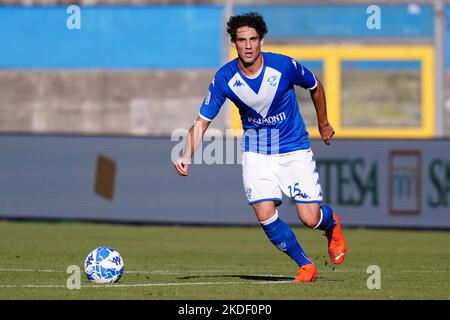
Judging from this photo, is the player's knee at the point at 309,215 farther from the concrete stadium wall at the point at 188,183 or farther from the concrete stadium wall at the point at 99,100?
the concrete stadium wall at the point at 99,100

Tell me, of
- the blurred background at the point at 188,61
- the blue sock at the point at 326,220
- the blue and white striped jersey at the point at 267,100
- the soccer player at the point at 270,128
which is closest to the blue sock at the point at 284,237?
the soccer player at the point at 270,128

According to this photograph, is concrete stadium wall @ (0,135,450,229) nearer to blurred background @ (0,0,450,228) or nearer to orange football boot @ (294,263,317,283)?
blurred background @ (0,0,450,228)

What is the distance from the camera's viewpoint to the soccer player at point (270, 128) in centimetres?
1117

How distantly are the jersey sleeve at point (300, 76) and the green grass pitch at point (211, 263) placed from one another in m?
1.87

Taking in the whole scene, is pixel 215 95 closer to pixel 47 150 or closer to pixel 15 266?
pixel 15 266

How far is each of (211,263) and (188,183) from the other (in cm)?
648

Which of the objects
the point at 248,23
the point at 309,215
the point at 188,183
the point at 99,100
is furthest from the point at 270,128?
the point at 99,100

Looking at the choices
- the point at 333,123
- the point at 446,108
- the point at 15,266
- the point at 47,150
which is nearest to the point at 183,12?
the point at 333,123

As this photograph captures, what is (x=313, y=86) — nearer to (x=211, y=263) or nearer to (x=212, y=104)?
(x=212, y=104)

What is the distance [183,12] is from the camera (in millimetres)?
28516

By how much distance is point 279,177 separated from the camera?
11484 mm

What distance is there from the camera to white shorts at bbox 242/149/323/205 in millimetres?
11359

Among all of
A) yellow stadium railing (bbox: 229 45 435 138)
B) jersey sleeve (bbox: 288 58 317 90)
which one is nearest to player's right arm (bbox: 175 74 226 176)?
jersey sleeve (bbox: 288 58 317 90)
